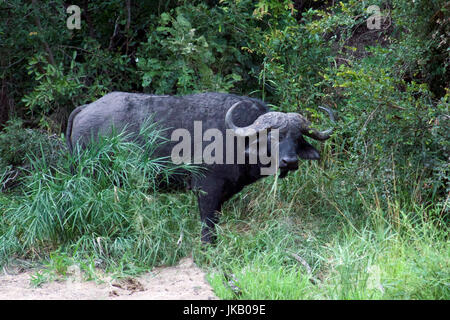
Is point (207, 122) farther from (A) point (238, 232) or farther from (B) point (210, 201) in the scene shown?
(A) point (238, 232)

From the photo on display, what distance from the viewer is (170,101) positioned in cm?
654

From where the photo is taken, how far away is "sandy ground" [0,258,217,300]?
15.6 feet

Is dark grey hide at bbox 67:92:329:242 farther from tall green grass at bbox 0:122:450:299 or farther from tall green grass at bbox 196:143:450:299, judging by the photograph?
tall green grass at bbox 196:143:450:299

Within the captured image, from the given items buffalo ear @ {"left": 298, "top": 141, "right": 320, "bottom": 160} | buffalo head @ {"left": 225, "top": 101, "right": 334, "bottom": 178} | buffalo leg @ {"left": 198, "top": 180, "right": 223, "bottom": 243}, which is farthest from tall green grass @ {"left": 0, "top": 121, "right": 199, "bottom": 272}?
buffalo ear @ {"left": 298, "top": 141, "right": 320, "bottom": 160}

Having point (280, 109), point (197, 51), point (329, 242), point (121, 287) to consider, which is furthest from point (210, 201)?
point (197, 51)

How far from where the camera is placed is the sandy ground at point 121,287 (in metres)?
4.76

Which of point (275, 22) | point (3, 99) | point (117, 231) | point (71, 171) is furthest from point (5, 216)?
point (275, 22)

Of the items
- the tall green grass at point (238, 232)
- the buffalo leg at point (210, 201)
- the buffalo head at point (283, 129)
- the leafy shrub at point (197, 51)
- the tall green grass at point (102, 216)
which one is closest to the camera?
the tall green grass at point (238, 232)

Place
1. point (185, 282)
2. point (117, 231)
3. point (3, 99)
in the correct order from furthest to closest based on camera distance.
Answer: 1. point (3, 99)
2. point (117, 231)
3. point (185, 282)

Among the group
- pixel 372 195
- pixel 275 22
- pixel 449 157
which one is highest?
pixel 275 22

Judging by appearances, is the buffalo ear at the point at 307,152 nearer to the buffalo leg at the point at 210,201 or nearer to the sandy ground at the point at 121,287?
the buffalo leg at the point at 210,201

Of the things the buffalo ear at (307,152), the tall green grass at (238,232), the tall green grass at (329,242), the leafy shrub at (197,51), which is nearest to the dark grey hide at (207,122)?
the buffalo ear at (307,152)

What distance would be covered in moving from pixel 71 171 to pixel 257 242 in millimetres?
1984

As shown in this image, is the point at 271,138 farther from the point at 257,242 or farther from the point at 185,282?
the point at 185,282
